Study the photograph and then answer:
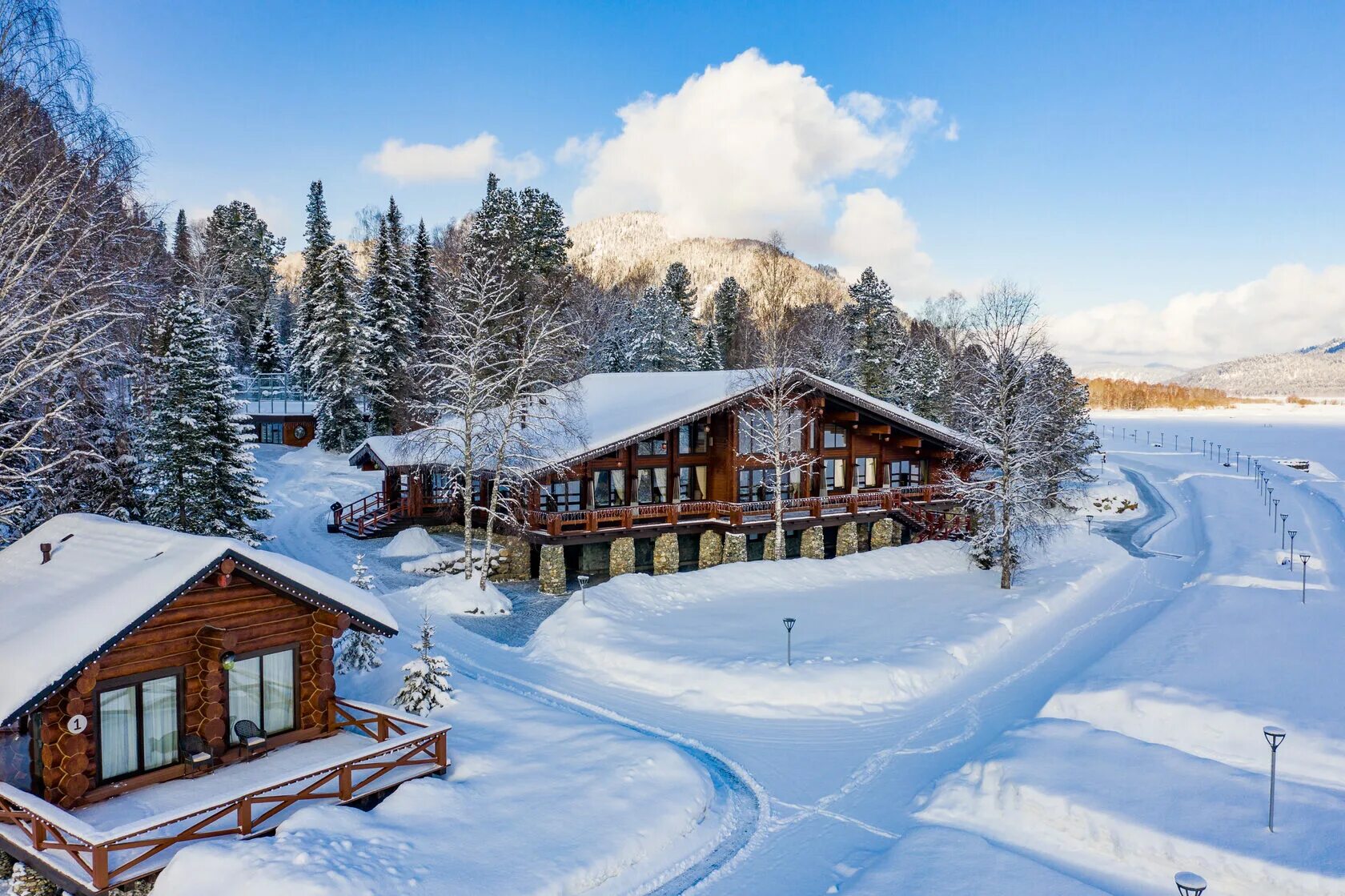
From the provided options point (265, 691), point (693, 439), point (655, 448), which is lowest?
point (265, 691)

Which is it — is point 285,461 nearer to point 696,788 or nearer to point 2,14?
point 2,14

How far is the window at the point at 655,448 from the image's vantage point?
1204 inches

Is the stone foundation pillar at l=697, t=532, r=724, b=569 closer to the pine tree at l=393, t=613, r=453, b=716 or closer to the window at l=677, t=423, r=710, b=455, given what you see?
the window at l=677, t=423, r=710, b=455

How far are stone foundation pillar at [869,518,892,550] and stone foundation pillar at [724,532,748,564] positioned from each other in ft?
23.2

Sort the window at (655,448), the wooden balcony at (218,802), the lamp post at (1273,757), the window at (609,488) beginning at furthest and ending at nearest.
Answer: the window at (655,448)
the window at (609,488)
the lamp post at (1273,757)
the wooden balcony at (218,802)

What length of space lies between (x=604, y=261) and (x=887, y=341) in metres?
80.6

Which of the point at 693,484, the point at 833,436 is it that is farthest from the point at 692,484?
the point at 833,436

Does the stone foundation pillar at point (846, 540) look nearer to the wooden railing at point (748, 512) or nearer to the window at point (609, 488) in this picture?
the wooden railing at point (748, 512)

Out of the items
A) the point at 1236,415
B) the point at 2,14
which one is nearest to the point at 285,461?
the point at 2,14

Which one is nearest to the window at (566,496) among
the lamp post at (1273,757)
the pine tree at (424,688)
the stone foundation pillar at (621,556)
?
the stone foundation pillar at (621,556)

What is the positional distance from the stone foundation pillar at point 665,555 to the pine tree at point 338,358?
24529mm

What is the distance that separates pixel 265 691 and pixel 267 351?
5363 centimetres

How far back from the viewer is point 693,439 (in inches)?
1252

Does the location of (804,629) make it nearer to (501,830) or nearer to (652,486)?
(652,486)
